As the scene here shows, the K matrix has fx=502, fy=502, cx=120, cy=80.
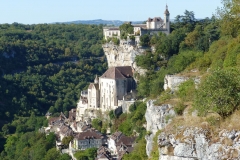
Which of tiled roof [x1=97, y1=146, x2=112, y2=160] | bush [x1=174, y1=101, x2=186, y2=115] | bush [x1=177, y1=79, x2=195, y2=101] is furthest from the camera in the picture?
tiled roof [x1=97, y1=146, x2=112, y2=160]

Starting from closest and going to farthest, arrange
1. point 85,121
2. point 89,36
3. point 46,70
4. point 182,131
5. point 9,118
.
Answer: point 182,131 → point 85,121 → point 9,118 → point 46,70 → point 89,36

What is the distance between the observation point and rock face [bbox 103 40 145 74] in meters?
60.1

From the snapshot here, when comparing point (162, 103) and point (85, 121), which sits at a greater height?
point (162, 103)

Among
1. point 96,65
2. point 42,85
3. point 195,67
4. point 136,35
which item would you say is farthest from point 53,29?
point 195,67

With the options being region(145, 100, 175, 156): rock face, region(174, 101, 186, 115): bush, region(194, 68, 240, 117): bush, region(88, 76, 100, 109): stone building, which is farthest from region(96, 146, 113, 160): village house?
region(194, 68, 240, 117): bush

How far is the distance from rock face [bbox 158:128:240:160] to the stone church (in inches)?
1269

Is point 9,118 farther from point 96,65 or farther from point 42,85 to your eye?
point 96,65

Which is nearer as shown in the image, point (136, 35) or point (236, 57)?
point (236, 57)

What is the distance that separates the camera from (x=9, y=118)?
90.1 meters

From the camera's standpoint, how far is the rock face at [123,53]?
60066mm

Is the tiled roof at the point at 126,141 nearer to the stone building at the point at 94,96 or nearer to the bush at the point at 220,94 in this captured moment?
the stone building at the point at 94,96

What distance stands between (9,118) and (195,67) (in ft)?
178

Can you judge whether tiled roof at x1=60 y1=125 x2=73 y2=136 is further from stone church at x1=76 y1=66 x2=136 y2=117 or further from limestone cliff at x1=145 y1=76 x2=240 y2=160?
limestone cliff at x1=145 y1=76 x2=240 y2=160

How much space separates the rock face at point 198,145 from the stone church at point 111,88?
32.2 m
